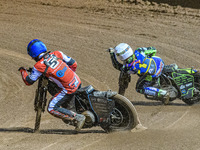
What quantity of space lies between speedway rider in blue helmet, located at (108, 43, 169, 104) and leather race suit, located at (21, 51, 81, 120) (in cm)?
159

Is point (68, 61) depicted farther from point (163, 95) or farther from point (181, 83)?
point (181, 83)

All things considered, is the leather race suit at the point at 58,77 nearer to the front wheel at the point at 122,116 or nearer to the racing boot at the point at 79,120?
the racing boot at the point at 79,120

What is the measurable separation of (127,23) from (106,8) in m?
1.97

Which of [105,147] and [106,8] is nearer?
[105,147]

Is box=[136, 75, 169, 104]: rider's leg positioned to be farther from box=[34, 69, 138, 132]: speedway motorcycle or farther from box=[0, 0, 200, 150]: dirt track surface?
box=[34, 69, 138, 132]: speedway motorcycle

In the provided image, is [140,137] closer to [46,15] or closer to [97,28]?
[97,28]

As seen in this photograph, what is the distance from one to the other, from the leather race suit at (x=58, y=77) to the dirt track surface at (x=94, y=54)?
613mm

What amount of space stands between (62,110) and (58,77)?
2.40 ft

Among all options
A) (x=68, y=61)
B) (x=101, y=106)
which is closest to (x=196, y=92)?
(x=101, y=106)

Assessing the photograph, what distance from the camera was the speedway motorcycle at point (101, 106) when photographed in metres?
7.62

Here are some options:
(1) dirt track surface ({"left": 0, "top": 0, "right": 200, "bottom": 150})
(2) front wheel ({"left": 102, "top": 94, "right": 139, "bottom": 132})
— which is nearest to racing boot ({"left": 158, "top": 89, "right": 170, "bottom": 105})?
(1) dirt track surface ({"left": 0, "top": 0, "right": 200, "bottom": 150})

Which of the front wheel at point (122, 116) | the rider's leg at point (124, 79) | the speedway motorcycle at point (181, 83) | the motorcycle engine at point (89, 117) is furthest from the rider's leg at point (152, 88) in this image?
the motorcycle engine at point (89, 117)

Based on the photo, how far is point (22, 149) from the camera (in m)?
7.27

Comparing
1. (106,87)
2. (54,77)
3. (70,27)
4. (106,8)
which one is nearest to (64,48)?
(70,27)
